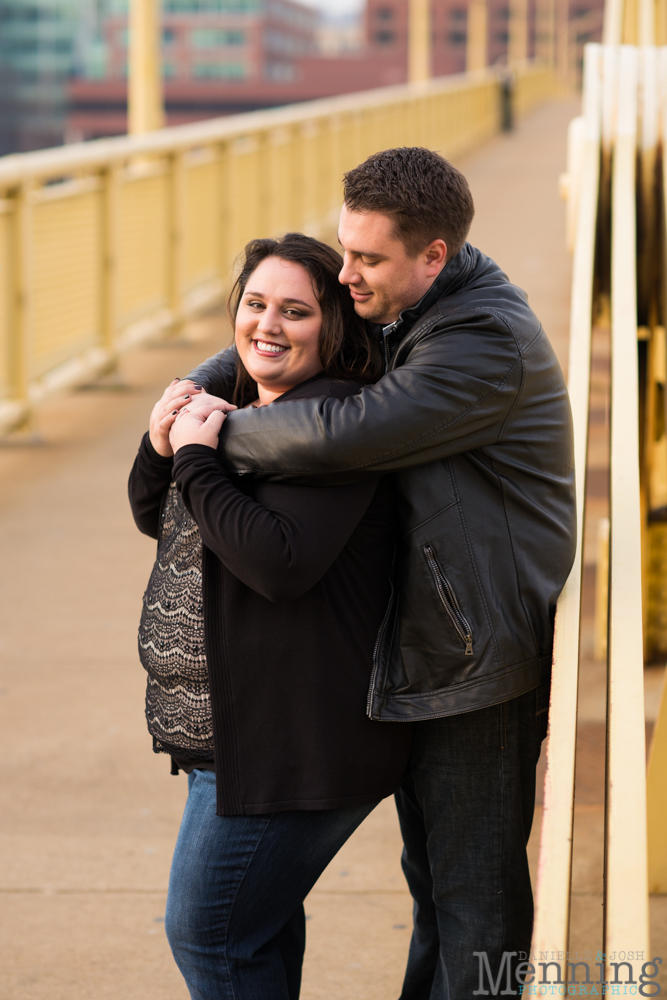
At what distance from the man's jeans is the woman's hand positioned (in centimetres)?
64

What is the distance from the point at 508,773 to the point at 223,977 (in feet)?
1.96

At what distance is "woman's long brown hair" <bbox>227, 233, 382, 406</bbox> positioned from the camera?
214cm

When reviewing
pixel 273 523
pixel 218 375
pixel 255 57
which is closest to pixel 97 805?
pixel 218 375

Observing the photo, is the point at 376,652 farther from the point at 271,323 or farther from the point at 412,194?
the point at 412,194

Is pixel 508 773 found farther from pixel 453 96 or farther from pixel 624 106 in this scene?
pixel 453 96

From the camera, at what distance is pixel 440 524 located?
79.6 inches

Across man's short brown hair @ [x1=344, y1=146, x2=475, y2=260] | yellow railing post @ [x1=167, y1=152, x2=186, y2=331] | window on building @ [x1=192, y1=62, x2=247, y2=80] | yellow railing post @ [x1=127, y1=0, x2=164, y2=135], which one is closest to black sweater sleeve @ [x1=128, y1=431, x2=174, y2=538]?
man's short brown hair @ [x1=344, y1=146, x2=475, y2=260]

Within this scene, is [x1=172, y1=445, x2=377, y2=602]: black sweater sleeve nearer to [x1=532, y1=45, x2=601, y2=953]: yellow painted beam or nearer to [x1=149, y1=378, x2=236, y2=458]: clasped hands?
[x1=149, y1=378, x2=236, y2=458]: clasped hands

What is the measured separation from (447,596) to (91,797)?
6.58 feet

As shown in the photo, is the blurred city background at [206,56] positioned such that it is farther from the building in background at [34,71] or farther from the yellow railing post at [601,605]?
the yellow railing post at [601,605]

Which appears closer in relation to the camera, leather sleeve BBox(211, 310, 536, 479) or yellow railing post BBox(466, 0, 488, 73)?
leather sleeve BBox(211, 310, 536, 479)

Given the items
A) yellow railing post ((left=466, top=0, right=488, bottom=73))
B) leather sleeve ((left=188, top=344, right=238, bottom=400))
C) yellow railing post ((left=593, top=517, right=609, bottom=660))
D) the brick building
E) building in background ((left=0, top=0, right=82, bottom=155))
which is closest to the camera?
leather sleeve ((left=188, top=344, right=238, bottom=400))

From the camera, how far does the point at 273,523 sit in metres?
1.96

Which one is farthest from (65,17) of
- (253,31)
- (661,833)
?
(661,833)
